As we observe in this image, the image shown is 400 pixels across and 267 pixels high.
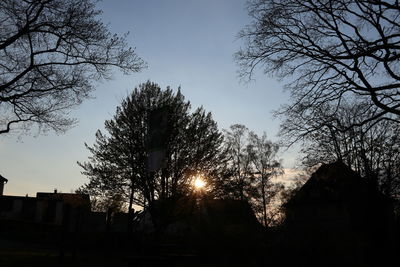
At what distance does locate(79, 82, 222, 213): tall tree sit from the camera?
22156 mm

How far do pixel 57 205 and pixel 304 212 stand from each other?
24.9 meters

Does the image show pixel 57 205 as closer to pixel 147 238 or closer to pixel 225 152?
pixel 147 238

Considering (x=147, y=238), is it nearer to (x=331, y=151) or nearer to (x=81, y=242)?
(x=81, y=242)

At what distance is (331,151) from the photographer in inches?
917

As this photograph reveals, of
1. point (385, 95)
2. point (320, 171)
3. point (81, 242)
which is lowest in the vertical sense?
point (81, 242)

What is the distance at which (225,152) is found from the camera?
24.1 metres

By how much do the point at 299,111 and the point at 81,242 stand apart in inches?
599

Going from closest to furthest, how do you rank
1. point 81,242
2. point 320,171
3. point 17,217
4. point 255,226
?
point 255,226, point 320,171, point 81,242, point 17,217

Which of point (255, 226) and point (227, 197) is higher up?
point (227, 197)

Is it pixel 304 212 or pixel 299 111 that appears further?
pixel 304 212

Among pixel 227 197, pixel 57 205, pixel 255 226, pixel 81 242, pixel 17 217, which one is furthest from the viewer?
pixel 17 217

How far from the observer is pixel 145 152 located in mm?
21812

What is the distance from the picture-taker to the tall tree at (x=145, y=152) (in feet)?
72.7

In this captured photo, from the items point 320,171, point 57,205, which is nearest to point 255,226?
point 320,171
